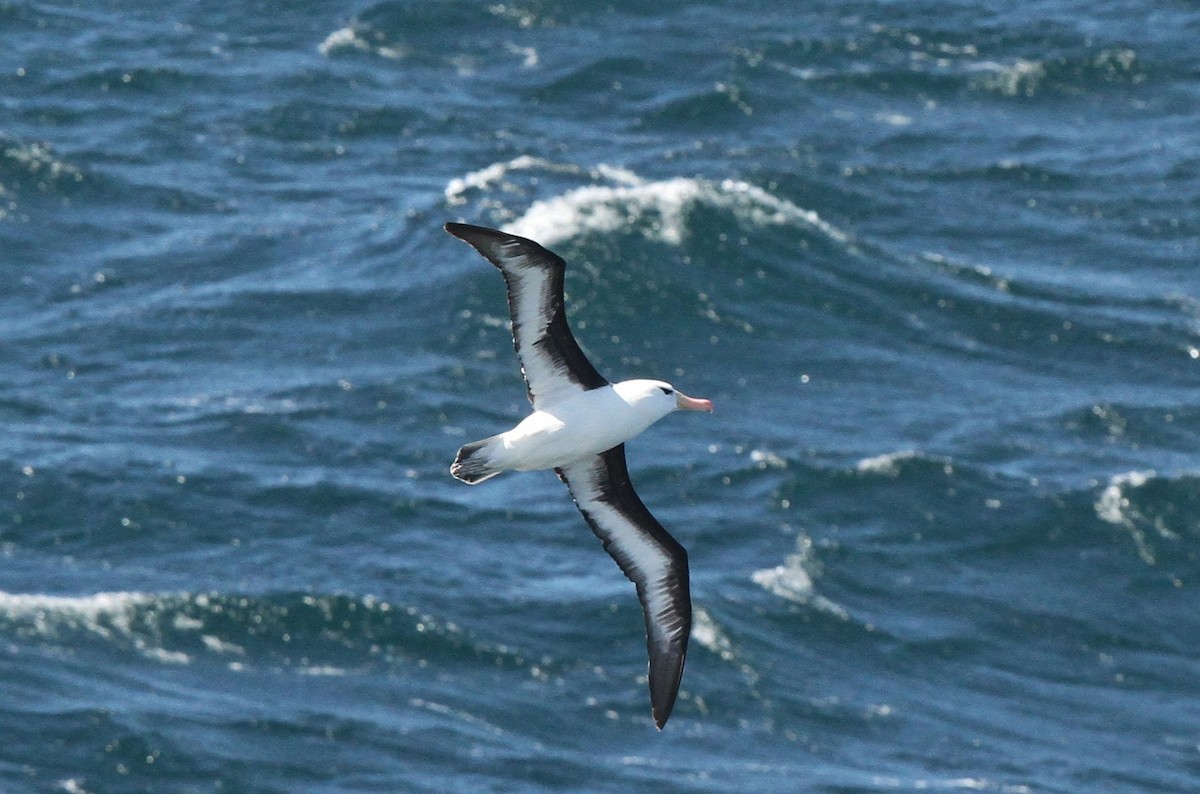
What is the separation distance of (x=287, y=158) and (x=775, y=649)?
77.2 feet

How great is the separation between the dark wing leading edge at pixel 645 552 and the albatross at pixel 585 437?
1 centimetres

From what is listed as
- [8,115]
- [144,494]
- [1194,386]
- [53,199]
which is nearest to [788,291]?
[1194,386]

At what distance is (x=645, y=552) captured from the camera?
892 inches

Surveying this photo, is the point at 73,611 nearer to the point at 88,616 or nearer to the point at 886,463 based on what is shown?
the point at 88,616

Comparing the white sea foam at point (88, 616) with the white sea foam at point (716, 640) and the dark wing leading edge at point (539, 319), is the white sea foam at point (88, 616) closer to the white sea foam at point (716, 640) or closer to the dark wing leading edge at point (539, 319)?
the white sea foam at point (716, 640)

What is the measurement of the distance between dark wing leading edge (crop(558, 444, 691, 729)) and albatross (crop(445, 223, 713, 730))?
0.03 ft

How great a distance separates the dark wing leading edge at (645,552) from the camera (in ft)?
73.1

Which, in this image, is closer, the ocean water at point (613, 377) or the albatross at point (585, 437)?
the albatross at point (585, 437)

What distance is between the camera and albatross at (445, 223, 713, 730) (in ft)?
65.9

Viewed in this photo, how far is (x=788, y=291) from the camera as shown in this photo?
47.6 m

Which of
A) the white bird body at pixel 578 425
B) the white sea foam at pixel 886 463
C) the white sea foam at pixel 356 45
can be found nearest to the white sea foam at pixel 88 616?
the white sea foam at pixel 886 463

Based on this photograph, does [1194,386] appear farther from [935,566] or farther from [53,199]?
[53,199]

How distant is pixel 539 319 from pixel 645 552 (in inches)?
133

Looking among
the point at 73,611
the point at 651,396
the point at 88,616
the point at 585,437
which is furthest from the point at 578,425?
the point at 73,611
